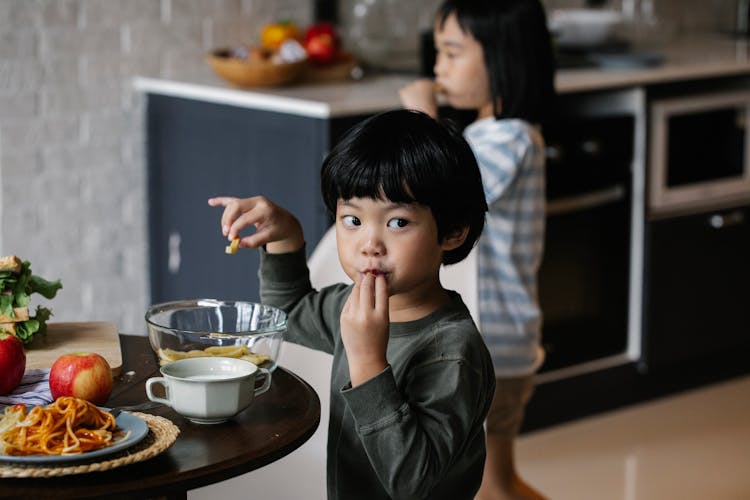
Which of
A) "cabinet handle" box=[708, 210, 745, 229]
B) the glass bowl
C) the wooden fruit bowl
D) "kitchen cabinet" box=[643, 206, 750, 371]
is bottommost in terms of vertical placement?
"kitchen cabinet" box=[643, 206, 750, 371]

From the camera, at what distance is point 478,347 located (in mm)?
1393

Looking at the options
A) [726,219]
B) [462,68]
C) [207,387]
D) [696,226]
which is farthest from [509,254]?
[726,219]

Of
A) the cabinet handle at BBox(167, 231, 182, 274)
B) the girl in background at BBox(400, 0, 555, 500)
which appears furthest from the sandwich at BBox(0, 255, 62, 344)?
the cabinet handle at BBox(167, 231, 182, 274)

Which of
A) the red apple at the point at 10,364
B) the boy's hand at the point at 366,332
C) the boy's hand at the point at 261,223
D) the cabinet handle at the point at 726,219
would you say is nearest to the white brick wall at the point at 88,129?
the cabinet handle at the point at 726,219

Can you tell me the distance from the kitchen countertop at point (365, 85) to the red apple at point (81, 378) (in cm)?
140

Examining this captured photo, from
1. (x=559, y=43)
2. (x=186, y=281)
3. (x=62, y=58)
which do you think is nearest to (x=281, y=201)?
(x=186, y=281)

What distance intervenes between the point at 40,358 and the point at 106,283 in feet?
5.53

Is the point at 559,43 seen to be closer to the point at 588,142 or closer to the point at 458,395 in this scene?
the point at 588,142

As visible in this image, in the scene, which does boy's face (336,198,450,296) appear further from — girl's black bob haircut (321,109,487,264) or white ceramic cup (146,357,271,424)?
white ceramic cup (146,357,271,424)

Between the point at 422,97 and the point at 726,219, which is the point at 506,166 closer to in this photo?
the point at 422,97

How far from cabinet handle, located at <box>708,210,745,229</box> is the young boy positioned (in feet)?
7.20

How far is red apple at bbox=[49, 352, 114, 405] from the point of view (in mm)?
1372

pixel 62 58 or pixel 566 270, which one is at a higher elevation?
pixel 62 58

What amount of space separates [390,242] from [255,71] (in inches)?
64.7
